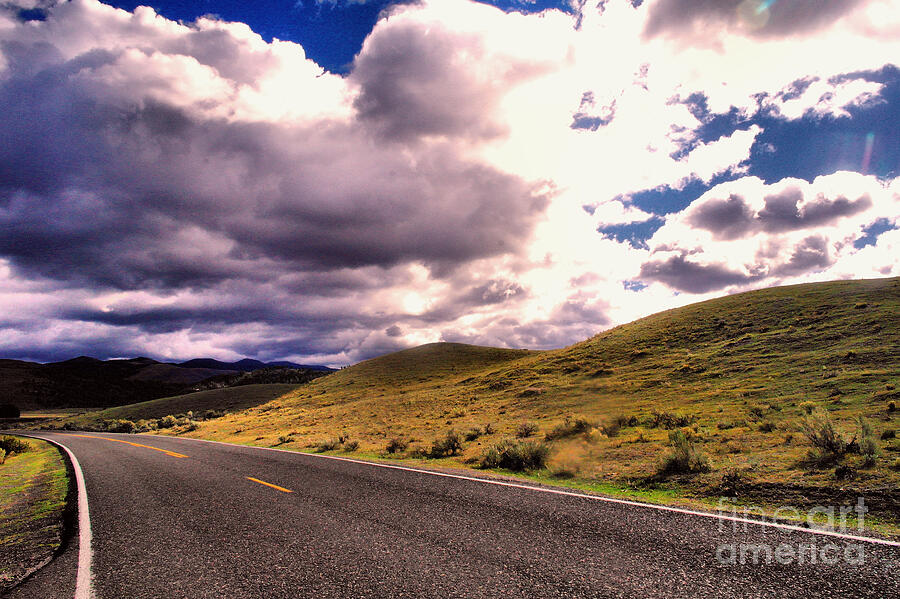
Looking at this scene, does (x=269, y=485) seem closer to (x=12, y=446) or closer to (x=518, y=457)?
(x=518, y=457)

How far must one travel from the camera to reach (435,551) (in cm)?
554

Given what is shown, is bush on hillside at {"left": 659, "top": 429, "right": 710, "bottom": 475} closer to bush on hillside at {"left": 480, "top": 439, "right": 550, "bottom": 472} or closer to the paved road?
bush on hillside at {"left": 480, "top": 439, "right": 550, "bottom": 472}

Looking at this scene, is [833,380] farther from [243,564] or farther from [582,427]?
[243,564]

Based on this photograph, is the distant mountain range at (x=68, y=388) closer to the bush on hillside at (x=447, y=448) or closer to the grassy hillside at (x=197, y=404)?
the grassy hillside at (x=197, y=404)

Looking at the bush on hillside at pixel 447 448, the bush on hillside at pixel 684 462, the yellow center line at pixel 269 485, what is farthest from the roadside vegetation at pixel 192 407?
the bush on hillside at pixel 684 462

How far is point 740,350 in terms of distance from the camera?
31.2 metres

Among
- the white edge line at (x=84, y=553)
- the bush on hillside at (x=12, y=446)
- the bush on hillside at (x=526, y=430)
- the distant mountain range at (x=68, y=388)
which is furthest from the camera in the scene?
the distant mountain range at (x=68, y=388)

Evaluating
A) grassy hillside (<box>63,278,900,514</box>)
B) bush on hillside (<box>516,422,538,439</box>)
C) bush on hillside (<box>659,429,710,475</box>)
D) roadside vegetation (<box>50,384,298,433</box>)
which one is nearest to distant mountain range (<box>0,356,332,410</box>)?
roadside vegetation (<box>50,384,298,433</box>)

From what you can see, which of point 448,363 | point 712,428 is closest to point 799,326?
point 712,428

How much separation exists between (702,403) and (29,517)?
25728 mm

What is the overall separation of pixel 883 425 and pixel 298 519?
1744 centimetres

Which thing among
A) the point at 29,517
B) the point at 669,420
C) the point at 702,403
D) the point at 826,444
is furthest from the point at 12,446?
the point at 702,403

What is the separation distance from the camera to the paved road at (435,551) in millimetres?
4465

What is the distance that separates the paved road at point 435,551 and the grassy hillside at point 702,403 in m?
4.01
